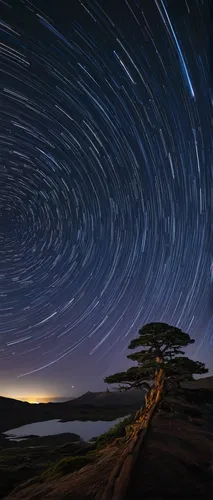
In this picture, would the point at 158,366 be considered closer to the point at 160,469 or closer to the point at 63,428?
the point at 160,469

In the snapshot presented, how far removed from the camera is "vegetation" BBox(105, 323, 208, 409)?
1342 cm

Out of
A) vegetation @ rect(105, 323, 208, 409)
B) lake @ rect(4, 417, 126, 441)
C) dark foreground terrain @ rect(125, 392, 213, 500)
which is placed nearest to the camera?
dark foreground terrain @ rect(125, 392, 213, 500)

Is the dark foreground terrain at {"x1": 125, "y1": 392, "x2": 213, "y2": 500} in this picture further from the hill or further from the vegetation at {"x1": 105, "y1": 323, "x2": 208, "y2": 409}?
the hill

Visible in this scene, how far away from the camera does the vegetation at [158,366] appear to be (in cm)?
1342

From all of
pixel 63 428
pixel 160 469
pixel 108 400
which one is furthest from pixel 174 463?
pixel 108 400

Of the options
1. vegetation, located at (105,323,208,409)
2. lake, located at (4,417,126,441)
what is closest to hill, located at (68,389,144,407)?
lake, located at (4,417,126,441)

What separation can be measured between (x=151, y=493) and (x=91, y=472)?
2337mm

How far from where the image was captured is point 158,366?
13477mm

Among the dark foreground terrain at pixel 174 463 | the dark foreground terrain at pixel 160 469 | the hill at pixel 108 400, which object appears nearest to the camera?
the dark foreground terrain at pixel 174 463

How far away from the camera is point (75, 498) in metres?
6.19

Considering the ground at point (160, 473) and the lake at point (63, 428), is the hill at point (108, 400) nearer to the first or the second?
the lake at point (63, 428)

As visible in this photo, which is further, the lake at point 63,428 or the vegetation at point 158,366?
the lake at point 63,428

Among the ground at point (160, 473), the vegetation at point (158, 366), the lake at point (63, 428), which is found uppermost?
the vegetation at point (158, 366)

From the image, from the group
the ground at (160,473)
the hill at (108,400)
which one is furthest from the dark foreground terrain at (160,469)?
the hill at (108,400)
